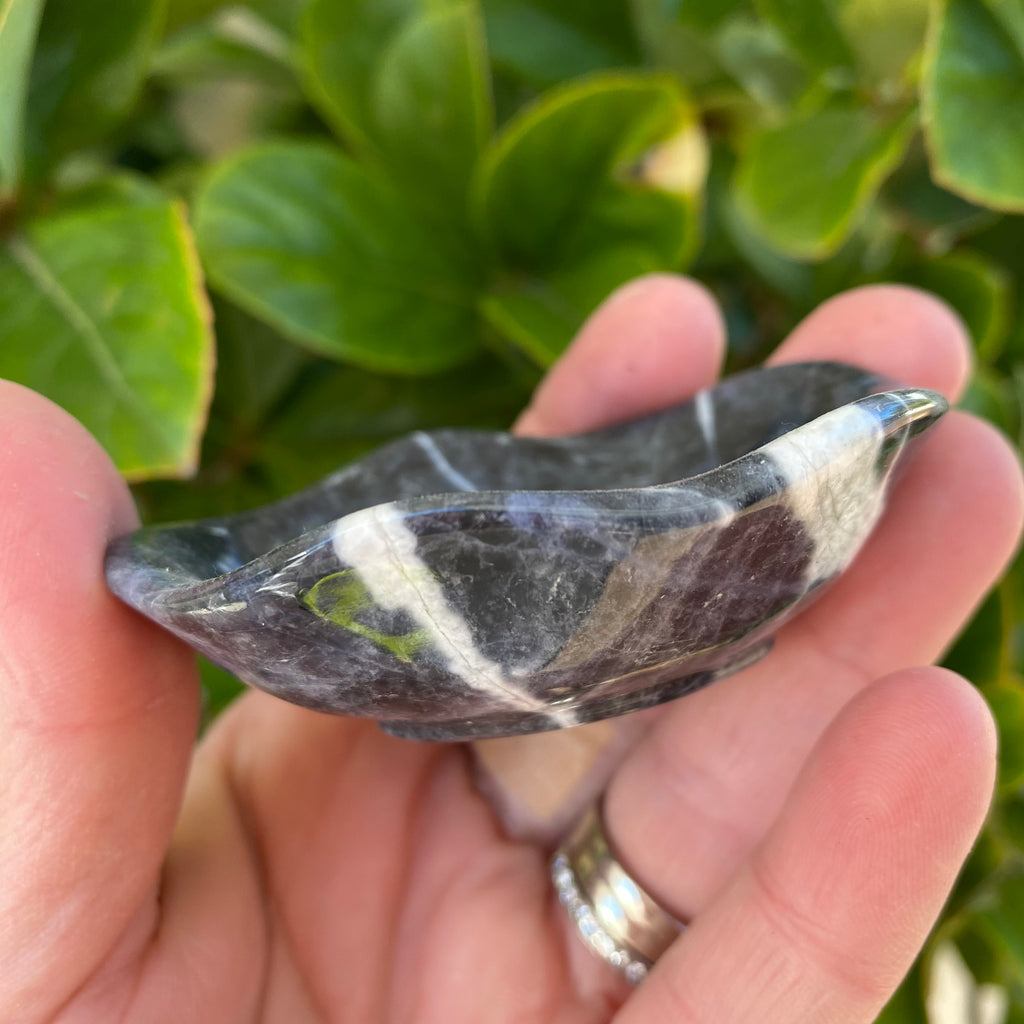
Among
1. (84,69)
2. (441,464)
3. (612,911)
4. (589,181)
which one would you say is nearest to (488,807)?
(612,911)

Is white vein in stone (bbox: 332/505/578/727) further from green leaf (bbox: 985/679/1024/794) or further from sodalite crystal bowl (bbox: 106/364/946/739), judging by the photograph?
green leaf (bbox: 985/679/1024/794)

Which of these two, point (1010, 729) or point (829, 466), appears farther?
point (1010, 729)

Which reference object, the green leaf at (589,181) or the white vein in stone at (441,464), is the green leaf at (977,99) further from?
the white vein in stone at (441,464)

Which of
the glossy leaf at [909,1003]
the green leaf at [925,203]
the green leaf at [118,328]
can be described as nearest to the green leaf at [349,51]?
the green leaf at [118,328]

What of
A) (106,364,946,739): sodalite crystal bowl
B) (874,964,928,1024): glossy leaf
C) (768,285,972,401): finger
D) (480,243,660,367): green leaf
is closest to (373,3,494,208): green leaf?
(480,243,660,367): green leaf

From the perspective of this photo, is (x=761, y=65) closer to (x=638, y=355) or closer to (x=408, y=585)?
(x=638, y=355)

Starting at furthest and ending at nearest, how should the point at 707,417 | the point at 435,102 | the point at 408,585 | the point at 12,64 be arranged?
the point at 435,102 → the point at 707,417 → the point at 12,64 → the point at 408,585
